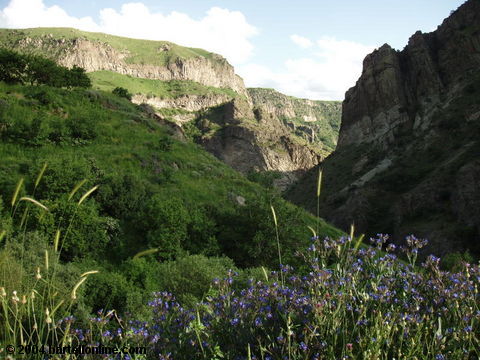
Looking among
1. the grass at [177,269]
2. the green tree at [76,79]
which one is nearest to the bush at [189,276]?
the grass at [177,269]

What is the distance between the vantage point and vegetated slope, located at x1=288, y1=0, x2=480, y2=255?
46125 mm

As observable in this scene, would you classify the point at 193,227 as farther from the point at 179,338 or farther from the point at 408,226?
the point at 408,226

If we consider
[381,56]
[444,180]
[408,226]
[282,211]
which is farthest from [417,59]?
[282,211]

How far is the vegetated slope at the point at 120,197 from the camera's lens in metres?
21.3

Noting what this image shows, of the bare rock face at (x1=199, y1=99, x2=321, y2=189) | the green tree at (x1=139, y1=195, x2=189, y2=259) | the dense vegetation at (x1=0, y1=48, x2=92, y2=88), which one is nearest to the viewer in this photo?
the green tree at (x1=139, y1=195, x2=189, y2=259)

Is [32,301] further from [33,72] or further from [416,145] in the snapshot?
[416,145]

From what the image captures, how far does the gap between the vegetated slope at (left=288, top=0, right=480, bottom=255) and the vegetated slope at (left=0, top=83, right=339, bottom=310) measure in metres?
26.7

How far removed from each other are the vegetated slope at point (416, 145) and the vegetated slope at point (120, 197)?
87.5 ft

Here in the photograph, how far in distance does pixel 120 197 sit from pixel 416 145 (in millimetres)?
63829

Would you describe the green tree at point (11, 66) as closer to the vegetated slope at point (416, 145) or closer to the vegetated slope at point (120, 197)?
the vegetated slope at point (120, 197)

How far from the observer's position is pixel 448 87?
3191 inches

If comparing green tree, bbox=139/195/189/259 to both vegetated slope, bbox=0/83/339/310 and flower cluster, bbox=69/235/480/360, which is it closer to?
vegetated slope, bbox=0/83/339/310

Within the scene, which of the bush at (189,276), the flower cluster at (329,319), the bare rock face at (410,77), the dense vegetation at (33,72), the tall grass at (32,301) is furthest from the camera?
the bare rock face at (410,77)

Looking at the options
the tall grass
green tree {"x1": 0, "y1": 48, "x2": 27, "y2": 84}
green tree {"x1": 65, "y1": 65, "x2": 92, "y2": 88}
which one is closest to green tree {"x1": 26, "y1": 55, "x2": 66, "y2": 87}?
green tree {"x1": 65, "y1": 65, "x2": 92, "y2": 88}
